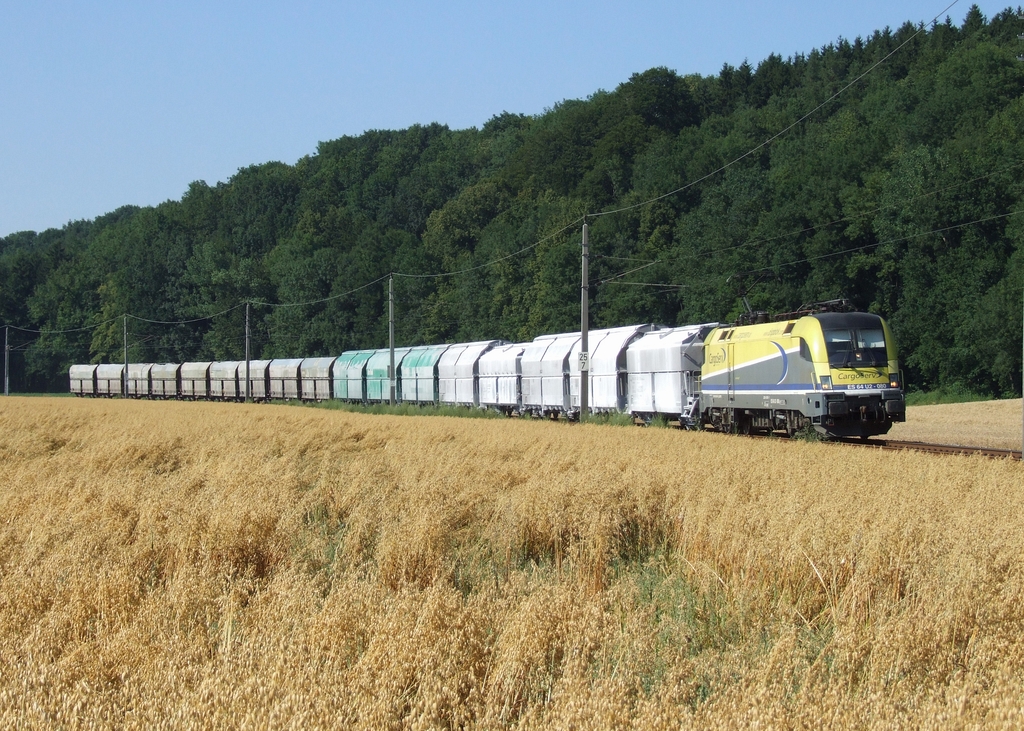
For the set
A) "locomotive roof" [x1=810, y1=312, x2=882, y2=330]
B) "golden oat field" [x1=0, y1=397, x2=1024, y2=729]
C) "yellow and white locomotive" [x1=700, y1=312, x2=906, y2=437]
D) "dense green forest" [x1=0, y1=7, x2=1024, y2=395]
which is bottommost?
"golden oat field" [x1=0, y1=397, x2=1024, y2=729]

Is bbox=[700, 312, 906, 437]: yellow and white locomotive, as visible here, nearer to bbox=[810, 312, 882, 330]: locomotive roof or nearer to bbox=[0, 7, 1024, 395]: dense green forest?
bbox=[810, 312, 882, 330]: locomotive roof

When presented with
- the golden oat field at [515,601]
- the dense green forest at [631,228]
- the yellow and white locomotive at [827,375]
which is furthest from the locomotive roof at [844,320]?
the golden oat field at [515,601]

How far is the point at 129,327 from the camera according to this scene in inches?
5074

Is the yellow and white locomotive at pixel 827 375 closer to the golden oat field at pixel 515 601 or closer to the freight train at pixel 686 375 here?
the freight train at pixel 686 375

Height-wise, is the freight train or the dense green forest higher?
the dense green forest

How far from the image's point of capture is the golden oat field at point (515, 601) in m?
5.03

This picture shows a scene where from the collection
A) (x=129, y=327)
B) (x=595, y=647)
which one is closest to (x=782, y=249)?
(x=595, y=647)

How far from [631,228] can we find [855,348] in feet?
197

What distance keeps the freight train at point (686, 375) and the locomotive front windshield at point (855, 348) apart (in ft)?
0.10

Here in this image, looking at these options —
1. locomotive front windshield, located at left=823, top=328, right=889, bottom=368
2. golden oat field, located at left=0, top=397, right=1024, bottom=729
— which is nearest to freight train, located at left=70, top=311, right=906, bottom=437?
locomotive front windshield, located at left=823, top=328, right=889, bottom=368

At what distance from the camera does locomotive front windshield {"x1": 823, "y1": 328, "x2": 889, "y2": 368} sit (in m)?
24.4

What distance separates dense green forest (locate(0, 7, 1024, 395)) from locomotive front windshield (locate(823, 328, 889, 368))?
8.02 m

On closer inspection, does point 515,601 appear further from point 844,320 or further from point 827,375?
point 844,320

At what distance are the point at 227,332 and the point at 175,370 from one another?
112 feet
